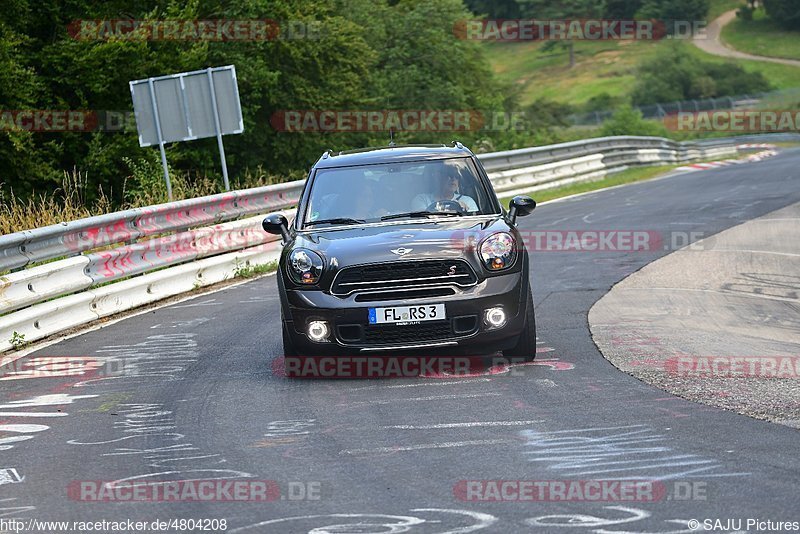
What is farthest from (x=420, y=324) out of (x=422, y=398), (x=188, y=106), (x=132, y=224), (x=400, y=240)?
(x=188, y=106)

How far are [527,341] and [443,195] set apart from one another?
1479mm

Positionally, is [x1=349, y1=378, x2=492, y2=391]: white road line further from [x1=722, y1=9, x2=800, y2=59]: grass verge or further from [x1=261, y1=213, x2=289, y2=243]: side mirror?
[x1=722, y1=9, x2=800, y2=59]: grass verge

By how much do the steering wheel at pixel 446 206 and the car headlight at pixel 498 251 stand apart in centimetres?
79

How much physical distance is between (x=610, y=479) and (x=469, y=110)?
4340cm

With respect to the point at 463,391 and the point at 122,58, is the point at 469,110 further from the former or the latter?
the point at 463,391

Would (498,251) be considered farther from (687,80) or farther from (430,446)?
(687,80)

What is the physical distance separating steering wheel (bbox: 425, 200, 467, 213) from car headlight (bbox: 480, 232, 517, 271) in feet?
2.59

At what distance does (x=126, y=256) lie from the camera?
13.5 meters

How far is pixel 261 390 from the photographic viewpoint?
855 centimetres

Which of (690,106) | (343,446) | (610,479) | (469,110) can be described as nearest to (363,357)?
(343,446)

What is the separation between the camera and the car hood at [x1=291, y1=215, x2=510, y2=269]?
866 centimetres

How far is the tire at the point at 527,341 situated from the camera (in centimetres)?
896

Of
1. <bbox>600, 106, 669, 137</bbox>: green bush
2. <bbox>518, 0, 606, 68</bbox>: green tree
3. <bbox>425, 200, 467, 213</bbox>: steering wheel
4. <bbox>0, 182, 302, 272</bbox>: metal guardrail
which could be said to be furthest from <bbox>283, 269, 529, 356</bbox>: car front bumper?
<bbox>518, 0, 606, 68</bbox>: green tree

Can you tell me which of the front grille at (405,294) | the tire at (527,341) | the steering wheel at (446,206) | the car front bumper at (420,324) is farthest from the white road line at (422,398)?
the steering wheel at (446,206)
